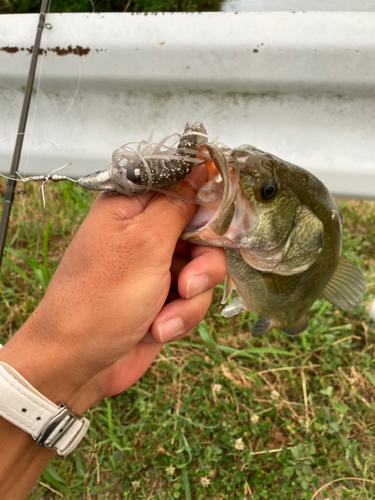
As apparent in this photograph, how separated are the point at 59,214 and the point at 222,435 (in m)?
2.08

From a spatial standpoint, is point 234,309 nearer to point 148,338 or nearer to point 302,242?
point 148,338

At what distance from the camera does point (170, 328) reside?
57.5 inches

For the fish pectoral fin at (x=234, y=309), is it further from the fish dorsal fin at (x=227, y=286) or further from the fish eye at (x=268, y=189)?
the fish eye at (x=268, y=189)

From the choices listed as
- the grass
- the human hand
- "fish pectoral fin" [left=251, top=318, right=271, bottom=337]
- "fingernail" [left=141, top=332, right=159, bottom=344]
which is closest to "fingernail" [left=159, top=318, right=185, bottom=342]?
the human hand

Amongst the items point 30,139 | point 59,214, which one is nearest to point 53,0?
point 30,139

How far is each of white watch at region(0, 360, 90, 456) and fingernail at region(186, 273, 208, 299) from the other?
635mm

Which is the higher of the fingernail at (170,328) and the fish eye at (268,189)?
the fish eye at (268,189)

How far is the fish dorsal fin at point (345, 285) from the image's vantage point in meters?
1.97

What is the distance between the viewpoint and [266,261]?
4.86 feet

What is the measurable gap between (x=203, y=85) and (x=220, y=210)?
1273 millimetres

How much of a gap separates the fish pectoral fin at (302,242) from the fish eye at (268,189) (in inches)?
6.7

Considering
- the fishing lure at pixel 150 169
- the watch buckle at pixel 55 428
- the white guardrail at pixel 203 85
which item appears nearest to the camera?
the fishing lure at pixel 150 169

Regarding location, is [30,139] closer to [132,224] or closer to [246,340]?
[132,224]

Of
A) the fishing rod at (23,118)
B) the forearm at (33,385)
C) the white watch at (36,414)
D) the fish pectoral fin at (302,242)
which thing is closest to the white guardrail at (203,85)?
the fishing rod at (23,118)
